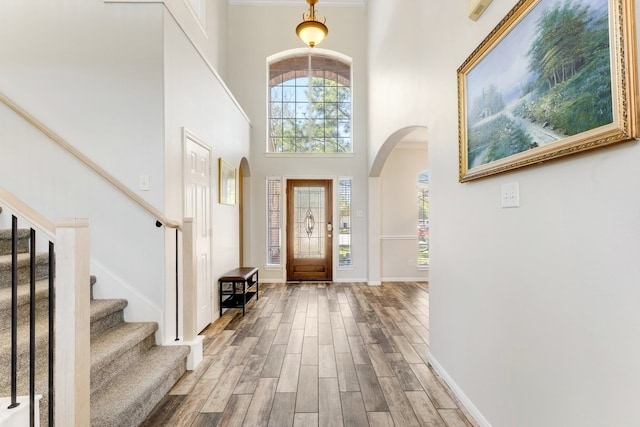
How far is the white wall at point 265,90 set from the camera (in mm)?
5895

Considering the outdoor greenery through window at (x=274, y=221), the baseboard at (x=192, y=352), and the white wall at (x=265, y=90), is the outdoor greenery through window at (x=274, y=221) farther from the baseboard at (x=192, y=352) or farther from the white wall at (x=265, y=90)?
the baseboard at (x=192, y=352)

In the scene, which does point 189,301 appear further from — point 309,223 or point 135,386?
point 309,223

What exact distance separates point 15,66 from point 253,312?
3.22 metres

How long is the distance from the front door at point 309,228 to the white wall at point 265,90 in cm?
22

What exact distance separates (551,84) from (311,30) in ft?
10.8

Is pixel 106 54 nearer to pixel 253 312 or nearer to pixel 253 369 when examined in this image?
pixel 253 369

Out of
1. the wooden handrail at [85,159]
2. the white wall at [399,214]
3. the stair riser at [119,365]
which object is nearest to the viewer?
the stair riser at [119,365]

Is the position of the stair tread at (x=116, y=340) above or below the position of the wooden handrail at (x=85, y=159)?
below

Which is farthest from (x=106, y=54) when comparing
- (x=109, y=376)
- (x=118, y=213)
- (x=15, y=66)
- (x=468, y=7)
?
→ (x=468, y=7)

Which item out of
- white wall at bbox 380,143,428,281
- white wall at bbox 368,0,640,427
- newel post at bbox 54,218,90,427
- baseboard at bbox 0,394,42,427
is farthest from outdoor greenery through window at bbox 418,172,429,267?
baseboard at bbox 0,394,42,427

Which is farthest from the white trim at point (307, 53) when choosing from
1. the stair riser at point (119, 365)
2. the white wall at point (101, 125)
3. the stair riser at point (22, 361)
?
the stair riser at point (22, 361)

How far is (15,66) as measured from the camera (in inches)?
97.0

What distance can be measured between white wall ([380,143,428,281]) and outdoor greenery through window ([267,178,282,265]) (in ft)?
6.31

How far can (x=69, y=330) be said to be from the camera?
1.32m
